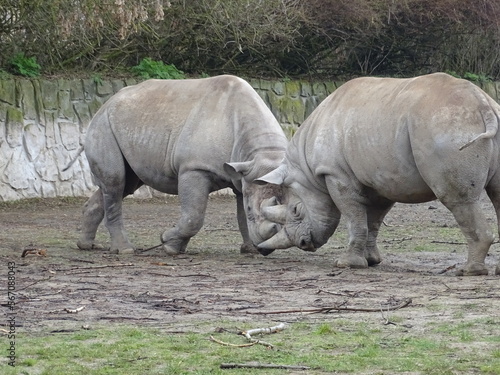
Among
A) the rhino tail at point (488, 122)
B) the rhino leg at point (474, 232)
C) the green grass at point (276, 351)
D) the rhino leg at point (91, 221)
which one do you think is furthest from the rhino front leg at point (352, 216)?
the green grass at point (276, 351)

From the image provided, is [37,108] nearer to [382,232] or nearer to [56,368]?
[382,232]

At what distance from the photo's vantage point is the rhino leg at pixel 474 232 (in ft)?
27.6

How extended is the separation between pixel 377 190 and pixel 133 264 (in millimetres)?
2106

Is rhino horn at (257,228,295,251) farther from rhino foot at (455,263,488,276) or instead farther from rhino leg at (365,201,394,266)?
rhino foot at (455,263,488,276)

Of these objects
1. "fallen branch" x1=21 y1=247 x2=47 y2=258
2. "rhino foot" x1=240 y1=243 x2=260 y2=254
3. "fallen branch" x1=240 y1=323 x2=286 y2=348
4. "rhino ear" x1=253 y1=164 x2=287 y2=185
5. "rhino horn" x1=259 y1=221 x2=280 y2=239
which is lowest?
"rhino foot" x1=240 y1=243 x2=260 y2=254

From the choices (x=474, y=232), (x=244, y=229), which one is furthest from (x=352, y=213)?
(x=244, y=229)

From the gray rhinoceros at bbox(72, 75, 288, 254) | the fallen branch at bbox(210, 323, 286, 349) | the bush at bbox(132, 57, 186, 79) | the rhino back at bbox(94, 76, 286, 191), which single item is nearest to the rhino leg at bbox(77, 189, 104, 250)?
the gray rhinoceros at bbox(72, 75, 288, 254)

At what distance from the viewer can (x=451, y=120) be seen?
8250 millimetres

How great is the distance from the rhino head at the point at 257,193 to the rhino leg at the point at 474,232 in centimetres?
→ 195

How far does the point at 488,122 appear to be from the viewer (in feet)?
26.8

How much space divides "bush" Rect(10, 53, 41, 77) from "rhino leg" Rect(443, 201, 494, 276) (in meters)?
9.87

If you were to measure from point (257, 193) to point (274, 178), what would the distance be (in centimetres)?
39

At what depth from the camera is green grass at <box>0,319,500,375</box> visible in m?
5.09

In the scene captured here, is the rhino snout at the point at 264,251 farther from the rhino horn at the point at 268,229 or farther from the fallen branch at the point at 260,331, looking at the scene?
the fallen branch at the point at 260,331
